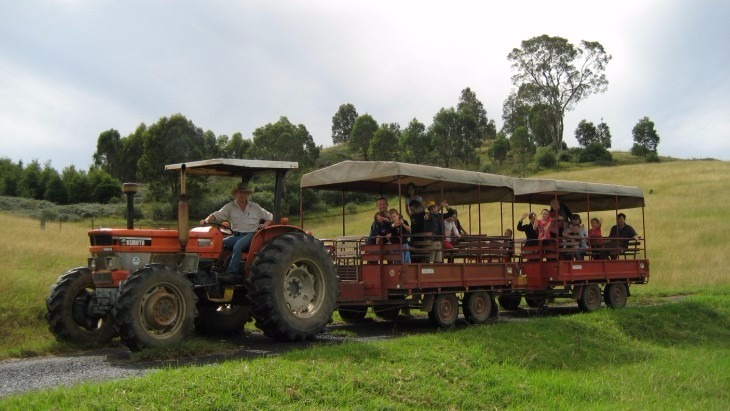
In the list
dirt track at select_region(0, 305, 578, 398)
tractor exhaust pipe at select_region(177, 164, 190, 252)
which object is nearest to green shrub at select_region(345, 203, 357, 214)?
dirt track at select_region(0, 305, 578, 398)

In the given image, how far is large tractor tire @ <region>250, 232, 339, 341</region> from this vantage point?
374 inches

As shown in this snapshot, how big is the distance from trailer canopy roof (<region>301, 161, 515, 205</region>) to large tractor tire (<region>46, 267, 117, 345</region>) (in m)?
4.94

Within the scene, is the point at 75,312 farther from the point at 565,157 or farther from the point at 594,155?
the point at 594,155

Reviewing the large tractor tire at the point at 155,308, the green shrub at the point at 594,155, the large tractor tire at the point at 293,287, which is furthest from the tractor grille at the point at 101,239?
the green shrub at the point at 594,155

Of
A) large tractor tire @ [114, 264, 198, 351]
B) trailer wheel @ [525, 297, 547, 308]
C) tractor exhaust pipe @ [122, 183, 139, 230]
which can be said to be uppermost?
tractor exhaust pipe @ [122, 183, 139, 230]

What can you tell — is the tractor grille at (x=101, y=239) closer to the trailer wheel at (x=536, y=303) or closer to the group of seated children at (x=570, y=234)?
the group of seated children at (x=570, y=234)

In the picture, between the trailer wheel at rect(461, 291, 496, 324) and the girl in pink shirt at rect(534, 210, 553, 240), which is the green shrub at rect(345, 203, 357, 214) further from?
the trailer wheel at rect(461, 291, 496, 324)

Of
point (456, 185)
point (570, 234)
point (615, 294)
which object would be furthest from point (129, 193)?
point (615, 294)

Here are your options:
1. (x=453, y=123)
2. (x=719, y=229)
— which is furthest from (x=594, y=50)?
(x=719, y=229)

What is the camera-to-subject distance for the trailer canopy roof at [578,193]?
16.3 metres

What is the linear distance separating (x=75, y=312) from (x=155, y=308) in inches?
84.3

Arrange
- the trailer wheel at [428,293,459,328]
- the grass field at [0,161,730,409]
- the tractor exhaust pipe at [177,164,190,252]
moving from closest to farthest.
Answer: the grass field at [0,161,730,409], the tractor exhaust pipe at [177,164,190,252], the trailer wheel at [428,293,459,328]

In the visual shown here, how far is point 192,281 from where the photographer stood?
993 centimetres

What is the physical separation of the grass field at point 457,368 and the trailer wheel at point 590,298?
5.35 feet
